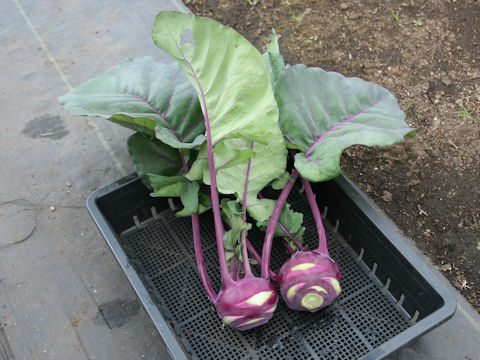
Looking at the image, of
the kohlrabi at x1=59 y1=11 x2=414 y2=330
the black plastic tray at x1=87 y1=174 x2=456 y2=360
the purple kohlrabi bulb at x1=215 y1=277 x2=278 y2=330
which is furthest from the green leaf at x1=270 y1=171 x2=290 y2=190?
the purple kohlrabi bulb at x1=215 y1=277 x2=278 y2=330

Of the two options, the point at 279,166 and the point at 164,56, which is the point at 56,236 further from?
the point at 164,56

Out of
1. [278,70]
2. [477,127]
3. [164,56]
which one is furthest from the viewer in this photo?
[164,56]

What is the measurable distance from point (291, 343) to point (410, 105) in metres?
0.97

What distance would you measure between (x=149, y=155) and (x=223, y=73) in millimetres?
313

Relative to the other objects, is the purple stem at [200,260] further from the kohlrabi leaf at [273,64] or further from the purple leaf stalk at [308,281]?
the kohlrabi leaf at [273,64]

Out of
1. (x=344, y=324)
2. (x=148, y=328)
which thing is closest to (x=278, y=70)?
(x=344, y=324)

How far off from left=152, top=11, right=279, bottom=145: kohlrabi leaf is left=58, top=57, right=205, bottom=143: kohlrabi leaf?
0.14m

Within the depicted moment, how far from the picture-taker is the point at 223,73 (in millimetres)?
944

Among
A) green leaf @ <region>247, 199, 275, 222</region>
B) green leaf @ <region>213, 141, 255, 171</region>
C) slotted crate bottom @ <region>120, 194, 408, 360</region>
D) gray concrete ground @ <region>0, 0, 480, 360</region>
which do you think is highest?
green leaf @ <region>213, 141, 255, 171</region>

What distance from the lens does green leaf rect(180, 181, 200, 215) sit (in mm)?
1101

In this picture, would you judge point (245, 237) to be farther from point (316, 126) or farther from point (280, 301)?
point (316, 126)

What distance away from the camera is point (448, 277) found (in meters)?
1.25

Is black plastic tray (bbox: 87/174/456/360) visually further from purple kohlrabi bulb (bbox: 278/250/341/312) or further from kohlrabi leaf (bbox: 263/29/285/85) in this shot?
kohlrabi leaf (bbox: 263/29/285/85)

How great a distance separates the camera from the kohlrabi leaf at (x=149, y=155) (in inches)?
44.1
